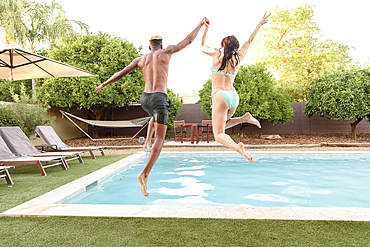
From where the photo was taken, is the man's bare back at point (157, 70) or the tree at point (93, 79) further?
the tree at point (93, 79)

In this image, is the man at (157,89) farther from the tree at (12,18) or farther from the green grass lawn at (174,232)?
the tree at (12,18)

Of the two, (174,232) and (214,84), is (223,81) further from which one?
(174,232)

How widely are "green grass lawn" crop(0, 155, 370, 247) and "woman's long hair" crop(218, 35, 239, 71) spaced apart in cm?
139

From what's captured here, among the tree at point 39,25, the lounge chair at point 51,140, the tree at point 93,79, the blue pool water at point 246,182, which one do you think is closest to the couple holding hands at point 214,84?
the blue pool water at point 246,182

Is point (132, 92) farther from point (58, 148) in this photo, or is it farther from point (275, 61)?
point (275, 61)

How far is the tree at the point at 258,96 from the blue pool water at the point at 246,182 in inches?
137

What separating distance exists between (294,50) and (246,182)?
14.3 metres

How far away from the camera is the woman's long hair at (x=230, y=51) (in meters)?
2.27

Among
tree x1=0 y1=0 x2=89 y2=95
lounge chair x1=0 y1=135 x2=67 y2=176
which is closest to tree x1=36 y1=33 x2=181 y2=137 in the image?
lounge chair x1=0 y1=135 x2=67 y2=176

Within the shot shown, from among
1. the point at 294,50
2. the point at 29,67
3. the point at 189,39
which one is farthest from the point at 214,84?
the point at 294,50

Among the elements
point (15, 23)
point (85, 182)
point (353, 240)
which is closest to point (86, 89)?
point (85, 182)

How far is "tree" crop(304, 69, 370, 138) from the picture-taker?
1102cm

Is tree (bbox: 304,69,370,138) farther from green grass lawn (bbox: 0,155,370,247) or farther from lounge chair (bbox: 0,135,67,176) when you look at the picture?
lounge chair (bbox: 0,135,67,176)

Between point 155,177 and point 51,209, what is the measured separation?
3152 millimetres
